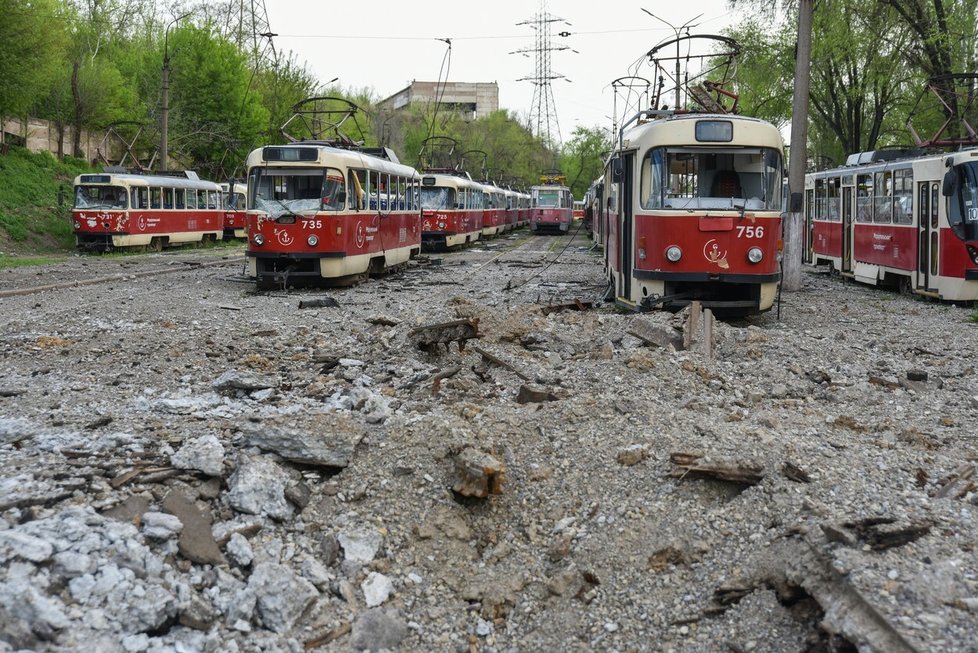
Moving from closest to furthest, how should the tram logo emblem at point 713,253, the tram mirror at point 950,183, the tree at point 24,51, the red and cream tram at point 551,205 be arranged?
1. the tram logo emblem at point 713,253
2. the tram mirror at point 950,183
3. the tree at point 24,51
4. the red and cream tram at point 551,205

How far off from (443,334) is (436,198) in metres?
24.3

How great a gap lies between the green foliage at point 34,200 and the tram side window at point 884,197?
26.2m

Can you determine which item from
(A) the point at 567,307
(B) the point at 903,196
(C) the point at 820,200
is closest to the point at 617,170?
(A) the point at 567,307

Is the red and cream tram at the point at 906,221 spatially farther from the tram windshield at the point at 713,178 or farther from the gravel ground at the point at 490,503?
the gravel ground at the point at 490,503

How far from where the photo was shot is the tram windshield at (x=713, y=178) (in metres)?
12.9

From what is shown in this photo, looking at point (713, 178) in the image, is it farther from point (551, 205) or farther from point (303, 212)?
point (551, 205)

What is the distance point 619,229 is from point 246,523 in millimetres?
10259

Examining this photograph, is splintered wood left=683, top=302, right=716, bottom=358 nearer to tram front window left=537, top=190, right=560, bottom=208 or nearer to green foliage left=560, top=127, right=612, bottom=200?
tram front window left=537, top=190, right=560, bottom=208

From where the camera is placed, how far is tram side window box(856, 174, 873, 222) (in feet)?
68.0

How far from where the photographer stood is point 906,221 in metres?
18.5

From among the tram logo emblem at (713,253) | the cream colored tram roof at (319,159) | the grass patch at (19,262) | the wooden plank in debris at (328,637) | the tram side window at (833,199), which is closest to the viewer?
the wooden plank in debris at (328,637)

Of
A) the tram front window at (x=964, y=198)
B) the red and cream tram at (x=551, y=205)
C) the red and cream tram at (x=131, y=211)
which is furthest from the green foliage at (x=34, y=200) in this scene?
the tram front window at (x=964, y=198)

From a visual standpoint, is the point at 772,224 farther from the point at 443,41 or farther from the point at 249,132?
the point at 249,132

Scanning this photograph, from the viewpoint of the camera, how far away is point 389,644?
452cm
